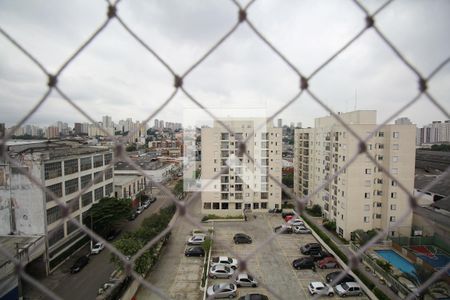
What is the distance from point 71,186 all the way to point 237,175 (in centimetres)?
412

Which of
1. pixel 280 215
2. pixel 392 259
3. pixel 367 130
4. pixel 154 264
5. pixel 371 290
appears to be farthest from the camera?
pixel 280 215

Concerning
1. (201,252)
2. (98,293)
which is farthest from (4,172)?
(201,252)

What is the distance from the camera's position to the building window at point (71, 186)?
444 cm

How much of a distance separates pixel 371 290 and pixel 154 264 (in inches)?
130

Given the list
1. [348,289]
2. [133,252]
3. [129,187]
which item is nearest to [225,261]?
[133,252]

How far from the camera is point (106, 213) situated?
5219 mm

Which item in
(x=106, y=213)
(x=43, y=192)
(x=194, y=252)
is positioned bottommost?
(x=194, y=252)

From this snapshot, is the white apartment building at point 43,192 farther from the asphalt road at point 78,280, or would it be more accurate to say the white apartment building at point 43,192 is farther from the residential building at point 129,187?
the residential building at point 129,187

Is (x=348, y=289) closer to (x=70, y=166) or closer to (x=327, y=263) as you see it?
(x=327, y=263)

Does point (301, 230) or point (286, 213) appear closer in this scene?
point (301, 230)

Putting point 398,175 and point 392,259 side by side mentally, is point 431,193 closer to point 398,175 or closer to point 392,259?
point 398,175

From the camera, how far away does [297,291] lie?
3686 mm

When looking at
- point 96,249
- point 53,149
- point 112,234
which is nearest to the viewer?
point 53,149

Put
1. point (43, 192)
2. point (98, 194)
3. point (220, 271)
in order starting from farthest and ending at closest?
point (98, 194)
point (220, 271)
point (43, 192)
